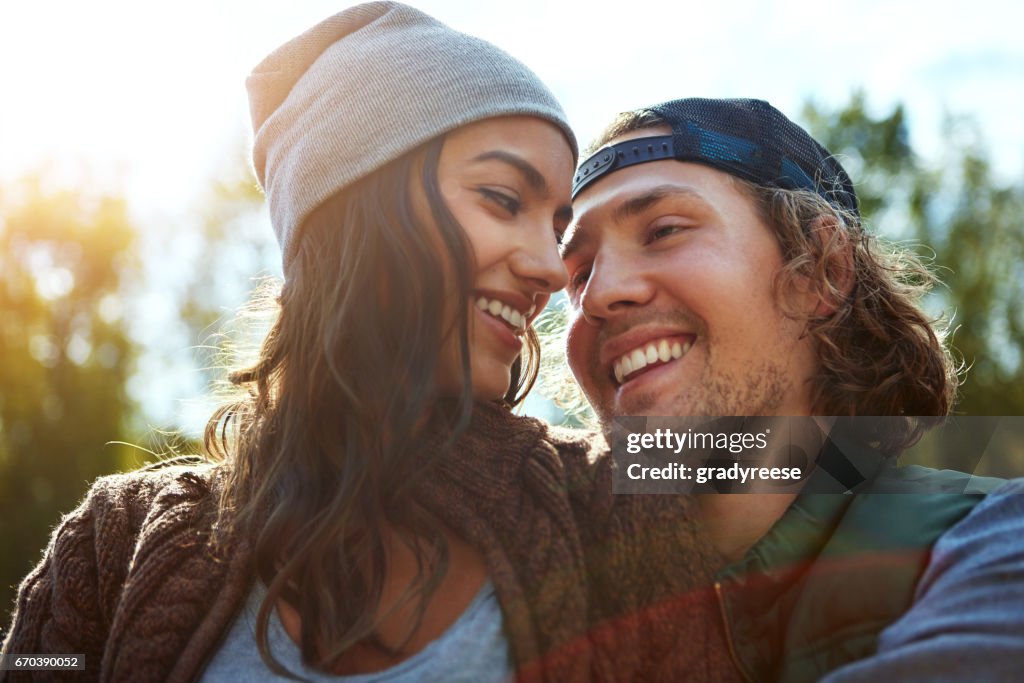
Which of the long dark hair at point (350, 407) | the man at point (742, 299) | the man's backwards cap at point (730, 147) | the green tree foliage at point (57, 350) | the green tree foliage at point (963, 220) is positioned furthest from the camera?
the green tree foliage at point (963, 220)

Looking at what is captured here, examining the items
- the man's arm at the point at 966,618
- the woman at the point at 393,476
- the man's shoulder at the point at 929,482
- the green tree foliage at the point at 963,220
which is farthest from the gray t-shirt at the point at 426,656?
the green tree foliage at the point at 963,220

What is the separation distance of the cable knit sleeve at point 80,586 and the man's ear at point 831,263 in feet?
7.17

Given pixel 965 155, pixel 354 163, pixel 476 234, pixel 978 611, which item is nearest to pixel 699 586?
pixel 978 611

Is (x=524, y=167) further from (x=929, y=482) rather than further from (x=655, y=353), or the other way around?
(x=929, y=482)

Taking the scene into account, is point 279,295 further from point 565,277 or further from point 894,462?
point 894,462

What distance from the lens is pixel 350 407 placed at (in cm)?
243

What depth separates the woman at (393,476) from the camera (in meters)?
2.05

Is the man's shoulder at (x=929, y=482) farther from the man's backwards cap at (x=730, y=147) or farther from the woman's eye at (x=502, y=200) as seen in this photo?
the woman's eye at (x=502, y=200)

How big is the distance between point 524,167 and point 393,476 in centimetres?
93

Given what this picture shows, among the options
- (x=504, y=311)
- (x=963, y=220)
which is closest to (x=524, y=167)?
(x=504, y=311)

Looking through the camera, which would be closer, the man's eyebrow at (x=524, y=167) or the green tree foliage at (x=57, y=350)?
the man's eyebrow at (x=524, y=167)

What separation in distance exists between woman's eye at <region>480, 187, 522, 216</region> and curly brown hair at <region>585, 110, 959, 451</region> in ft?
2.65

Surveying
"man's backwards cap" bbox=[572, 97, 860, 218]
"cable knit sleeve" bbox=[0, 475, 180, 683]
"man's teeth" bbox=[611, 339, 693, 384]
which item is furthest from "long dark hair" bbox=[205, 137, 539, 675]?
"man's backwards cap" bbox=[572, 97, 860, 218]

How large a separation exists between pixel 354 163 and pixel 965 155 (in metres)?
21.0
